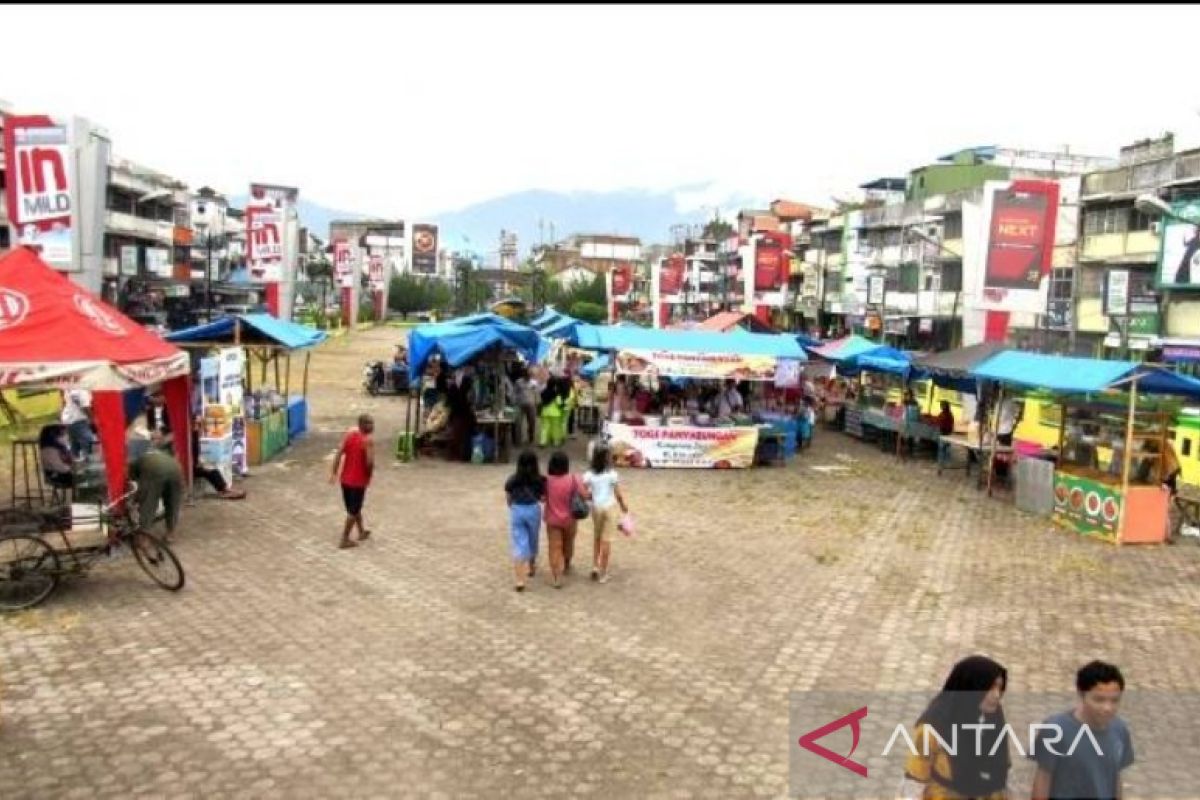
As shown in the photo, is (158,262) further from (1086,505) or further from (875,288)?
(1086,505)

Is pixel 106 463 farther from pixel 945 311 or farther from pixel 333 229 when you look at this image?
pixel 333 229

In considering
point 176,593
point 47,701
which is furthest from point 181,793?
point 176,593

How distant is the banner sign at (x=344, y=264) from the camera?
6956 cm

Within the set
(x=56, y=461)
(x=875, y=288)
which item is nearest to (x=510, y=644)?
(x=56, y=461)

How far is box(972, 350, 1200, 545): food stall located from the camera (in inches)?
513

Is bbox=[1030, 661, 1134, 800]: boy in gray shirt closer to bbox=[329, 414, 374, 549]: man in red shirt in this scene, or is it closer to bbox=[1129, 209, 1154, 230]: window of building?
bbox=[329, 414, 374, 549]: man in red shirt

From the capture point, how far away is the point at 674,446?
18156 mm

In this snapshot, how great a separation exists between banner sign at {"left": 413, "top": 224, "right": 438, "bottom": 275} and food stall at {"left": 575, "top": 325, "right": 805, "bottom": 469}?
273 ft

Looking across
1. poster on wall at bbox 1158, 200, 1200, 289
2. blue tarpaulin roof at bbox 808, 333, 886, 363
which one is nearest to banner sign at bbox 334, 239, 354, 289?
blue tarpaulin roof at bbox 808, 333, 886, 363

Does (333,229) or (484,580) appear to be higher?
(333,229)

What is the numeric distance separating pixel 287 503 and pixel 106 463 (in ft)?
11.7

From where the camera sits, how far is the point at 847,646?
8469 mm

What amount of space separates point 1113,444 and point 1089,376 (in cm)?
106

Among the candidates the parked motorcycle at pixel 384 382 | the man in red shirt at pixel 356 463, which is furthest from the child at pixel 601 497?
the parked motorcycle at pixel 384 382
